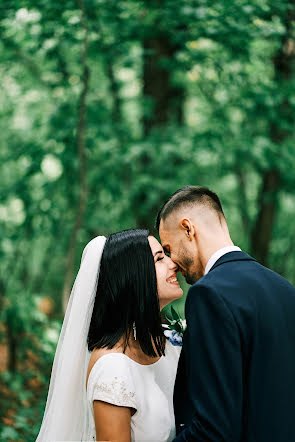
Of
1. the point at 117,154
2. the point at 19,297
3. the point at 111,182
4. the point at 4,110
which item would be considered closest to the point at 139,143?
the point at 117,154

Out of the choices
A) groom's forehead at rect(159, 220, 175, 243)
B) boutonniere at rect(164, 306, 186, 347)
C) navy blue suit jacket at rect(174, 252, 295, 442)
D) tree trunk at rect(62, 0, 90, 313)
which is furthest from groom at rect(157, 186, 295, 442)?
tree trunk at rect(62, 0, 90, 313)

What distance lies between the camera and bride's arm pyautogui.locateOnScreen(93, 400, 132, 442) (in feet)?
7.86

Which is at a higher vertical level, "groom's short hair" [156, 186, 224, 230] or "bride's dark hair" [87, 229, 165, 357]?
"groom's short hair" [156, 186, 224, 230]

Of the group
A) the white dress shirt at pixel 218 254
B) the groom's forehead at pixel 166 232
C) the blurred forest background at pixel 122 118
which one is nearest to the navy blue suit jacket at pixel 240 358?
the white dress shirt at pixel 218 254

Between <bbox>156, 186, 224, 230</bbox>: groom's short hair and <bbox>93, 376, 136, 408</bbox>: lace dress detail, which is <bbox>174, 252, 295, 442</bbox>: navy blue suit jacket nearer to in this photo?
<bbox>93, 376, 136, 408</bbox>: lace dress detail

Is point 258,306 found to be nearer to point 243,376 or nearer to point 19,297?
point 243,376

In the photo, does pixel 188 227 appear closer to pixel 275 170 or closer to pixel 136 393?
pixel 136 393

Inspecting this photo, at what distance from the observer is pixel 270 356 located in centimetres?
213

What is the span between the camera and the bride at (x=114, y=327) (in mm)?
2689

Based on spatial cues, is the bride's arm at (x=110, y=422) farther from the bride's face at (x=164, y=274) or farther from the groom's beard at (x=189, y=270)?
the groom's beard at (x=189, y=270)

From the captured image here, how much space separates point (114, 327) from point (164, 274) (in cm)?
43

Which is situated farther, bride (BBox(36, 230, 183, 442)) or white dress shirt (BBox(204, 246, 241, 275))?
bride (BBox(36, 230, 183, 442))

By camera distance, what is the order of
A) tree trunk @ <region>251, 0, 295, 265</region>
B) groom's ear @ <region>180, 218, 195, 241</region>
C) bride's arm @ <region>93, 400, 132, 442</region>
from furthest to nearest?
tree trunk @ <region>251, 0, 295, 265</region>
groom's ear @ <region>180, 218, 195, 241</region>
bride's arm @ <region>93, 400, 132, 442</region>

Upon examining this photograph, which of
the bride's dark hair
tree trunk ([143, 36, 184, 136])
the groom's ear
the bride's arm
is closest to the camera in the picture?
the bride's arm
